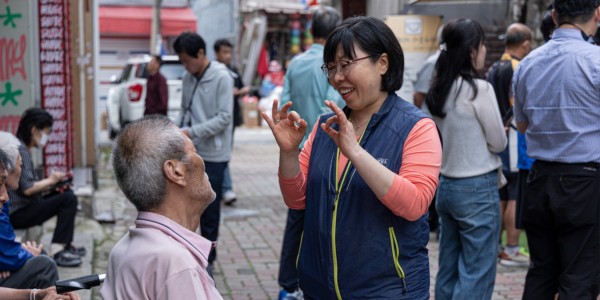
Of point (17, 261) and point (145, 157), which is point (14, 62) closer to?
point (17, 261)

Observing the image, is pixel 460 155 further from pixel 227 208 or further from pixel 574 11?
pixel 227 208

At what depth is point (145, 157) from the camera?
241 centimetres

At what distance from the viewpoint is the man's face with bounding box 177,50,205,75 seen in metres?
6.23

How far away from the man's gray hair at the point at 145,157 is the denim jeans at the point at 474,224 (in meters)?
2.43

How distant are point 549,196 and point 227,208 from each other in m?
5.70

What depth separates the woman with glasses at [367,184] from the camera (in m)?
2.91

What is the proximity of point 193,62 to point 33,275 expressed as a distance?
8.05 feet

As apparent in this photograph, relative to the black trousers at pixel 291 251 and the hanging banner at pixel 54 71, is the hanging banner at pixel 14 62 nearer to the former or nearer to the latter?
the hanging banner at pixel 54 71

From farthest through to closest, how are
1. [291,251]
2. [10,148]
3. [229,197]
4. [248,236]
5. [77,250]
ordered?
[229,197]
[248,236]
[77,250]
[291,251]
[10,148]

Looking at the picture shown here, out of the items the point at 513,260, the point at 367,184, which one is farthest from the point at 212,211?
the point at 367,184

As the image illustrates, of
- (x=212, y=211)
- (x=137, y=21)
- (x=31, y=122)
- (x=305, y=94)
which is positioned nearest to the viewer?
(x=305, y=94)

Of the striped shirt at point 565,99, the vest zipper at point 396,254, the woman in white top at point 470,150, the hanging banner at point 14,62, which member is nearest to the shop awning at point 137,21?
the hanging banner at point 14,62

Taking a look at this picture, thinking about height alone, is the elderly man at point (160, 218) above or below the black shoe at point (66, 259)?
above

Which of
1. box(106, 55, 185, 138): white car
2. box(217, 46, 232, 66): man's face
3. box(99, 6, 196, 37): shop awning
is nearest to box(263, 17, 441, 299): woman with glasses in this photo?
box(217, 46, 232, 66): man's face
